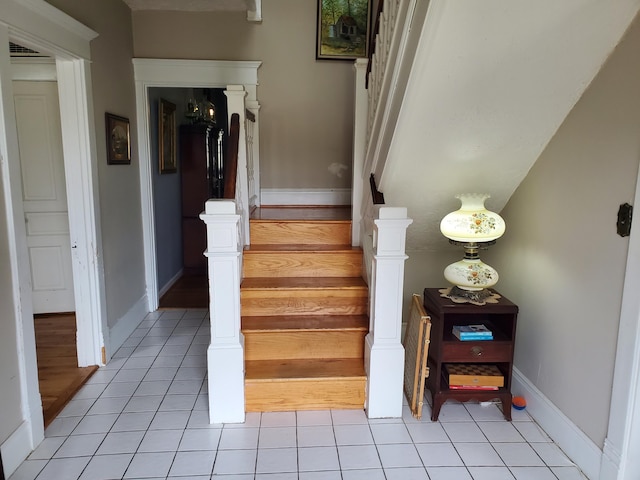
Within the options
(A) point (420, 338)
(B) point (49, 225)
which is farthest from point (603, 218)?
(B) point (49, 225)

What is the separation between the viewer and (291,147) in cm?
427

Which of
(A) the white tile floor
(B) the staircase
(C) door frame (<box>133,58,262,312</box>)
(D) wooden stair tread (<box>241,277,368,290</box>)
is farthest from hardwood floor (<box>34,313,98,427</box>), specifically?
(D) wooden stair tread (<box>241,277,368,290</box>)

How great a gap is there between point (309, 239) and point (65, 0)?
6.94 ft

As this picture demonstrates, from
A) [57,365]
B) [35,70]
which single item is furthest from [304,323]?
[35,70]

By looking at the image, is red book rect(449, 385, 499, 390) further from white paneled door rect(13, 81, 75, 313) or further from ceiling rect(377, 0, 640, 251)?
white paneled door rect(13, 81, 75, 313)

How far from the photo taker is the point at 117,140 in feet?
11.2

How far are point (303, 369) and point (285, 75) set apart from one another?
8.76 ft

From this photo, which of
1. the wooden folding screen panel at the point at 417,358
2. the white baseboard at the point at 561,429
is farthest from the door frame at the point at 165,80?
the white baseboard at the point at 561,429

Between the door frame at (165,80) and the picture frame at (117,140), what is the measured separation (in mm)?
296

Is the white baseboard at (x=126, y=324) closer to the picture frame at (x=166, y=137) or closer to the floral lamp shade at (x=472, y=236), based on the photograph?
the picture frame at (x=166, y=137)

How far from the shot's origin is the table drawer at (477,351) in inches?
98.7

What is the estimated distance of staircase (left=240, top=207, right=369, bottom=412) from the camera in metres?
2.58

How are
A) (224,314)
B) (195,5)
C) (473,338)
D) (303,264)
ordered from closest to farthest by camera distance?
(224,314)
(473,338)
(303,264)
(195,5)

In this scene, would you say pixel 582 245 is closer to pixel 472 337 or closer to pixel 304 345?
pixel 472 337
